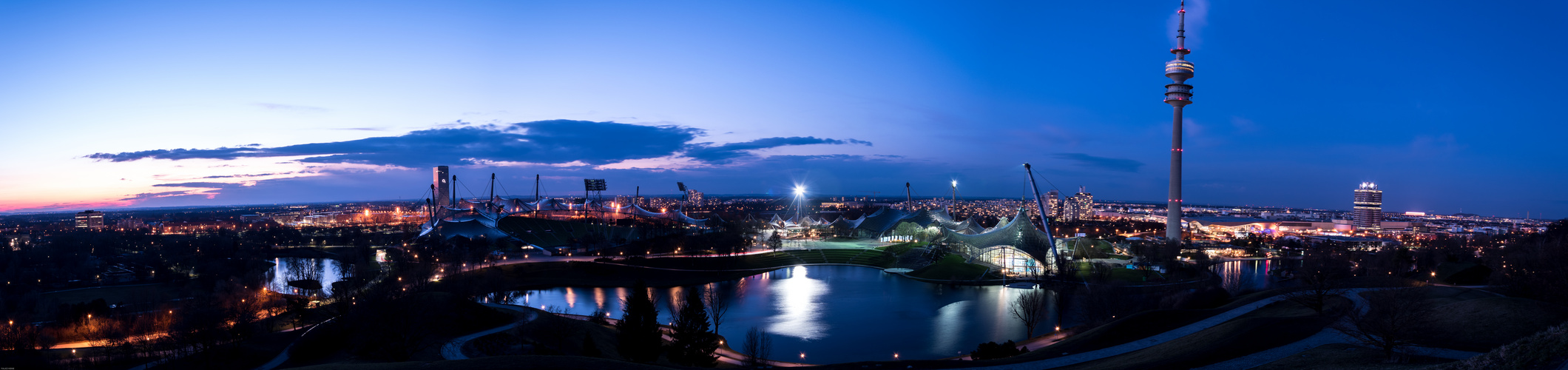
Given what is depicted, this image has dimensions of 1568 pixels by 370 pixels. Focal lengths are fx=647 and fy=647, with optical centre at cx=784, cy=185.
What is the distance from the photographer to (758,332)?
1144 inches

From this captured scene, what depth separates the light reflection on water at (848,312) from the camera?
26172 millimetres

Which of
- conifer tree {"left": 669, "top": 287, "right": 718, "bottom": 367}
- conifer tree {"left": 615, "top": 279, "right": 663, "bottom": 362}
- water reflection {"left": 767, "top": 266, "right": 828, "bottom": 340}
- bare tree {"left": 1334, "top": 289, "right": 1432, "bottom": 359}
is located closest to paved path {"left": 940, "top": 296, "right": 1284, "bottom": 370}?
bare tree {"left": 1334, "top": 289, "right": 1432, "bottom": 359}

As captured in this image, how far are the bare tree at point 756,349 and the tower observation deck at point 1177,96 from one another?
56.7 metres

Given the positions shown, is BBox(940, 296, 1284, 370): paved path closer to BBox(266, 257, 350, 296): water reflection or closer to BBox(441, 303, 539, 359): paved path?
BBox(441, 303, 539, 359): paved path

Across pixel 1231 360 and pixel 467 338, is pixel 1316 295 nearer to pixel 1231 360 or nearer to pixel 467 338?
pixel 1231 360

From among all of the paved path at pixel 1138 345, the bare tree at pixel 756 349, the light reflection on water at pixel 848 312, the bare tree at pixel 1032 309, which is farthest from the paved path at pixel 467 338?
the bare tree at pixel 1032 309

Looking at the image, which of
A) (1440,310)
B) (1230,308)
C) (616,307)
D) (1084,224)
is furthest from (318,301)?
(1084,224)

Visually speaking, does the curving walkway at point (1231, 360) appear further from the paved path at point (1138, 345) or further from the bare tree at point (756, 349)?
the bare tree at point (756, 349)

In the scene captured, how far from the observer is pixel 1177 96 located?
67312mm

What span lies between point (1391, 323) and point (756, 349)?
18.0 m

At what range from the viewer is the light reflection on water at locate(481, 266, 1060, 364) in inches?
1030

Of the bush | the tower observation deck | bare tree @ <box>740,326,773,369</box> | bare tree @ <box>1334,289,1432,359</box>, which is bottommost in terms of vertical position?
bare tree @ <box>740,326,773,369</box>

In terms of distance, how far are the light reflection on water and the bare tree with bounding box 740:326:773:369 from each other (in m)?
0.54

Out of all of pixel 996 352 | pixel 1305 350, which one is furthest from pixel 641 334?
pixel 1305 350
